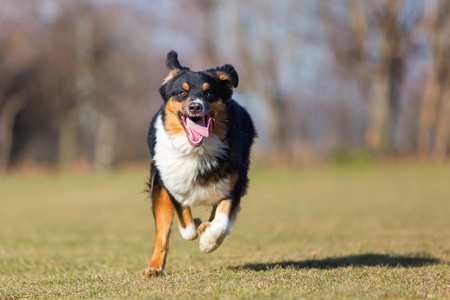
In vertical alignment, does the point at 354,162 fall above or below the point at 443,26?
below

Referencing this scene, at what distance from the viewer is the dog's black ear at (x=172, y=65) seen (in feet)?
18.6

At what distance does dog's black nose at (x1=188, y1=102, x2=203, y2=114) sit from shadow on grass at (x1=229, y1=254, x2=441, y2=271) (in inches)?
70.9

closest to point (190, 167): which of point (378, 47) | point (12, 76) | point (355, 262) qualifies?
point (355, 262)

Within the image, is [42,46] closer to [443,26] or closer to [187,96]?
[443,26]

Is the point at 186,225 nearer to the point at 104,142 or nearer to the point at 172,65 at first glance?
the point at 172,65

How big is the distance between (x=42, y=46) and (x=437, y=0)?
949 inches

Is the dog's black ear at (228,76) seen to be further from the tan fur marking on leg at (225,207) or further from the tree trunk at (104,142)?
the tree trunk at (104,142)

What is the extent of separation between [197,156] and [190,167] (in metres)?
0.12

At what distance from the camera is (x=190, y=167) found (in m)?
5.32

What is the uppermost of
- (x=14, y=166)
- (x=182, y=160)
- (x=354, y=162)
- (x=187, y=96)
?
(x=187, y=96)

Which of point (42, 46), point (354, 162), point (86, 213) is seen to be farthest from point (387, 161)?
point (42, 46)

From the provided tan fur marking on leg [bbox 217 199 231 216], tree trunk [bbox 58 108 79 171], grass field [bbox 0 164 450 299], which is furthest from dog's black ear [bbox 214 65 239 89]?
tree trunk [bbox 58 108 79 171]

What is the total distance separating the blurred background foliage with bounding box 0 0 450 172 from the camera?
29297 mm

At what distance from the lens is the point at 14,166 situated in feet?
123
